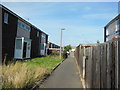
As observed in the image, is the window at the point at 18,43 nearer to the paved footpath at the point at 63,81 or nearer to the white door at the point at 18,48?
the white door at the point at 18,48

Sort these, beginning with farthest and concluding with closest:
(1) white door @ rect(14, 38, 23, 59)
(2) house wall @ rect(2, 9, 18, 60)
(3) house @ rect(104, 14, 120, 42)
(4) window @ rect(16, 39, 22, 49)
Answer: (4) window @ rect(16, 39, 22, 49) → (1) white door @ rect(14, 38, 23, 59) → (2) house wall @ rect(2, 9, 18, 60) → (3) house @ rect(104, 14, 120, 42)

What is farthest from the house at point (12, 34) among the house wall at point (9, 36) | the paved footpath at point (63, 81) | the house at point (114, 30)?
the house at point (114, 30)

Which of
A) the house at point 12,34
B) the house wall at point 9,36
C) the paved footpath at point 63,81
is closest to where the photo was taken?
the paved footpath at point 63,81

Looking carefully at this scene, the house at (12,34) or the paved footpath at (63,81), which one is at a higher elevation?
the house at (12,34)

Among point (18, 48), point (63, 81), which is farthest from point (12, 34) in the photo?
point (63, 81)

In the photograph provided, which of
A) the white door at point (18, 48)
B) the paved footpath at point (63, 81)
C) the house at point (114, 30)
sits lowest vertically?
the paved footpath at point (63, 81)

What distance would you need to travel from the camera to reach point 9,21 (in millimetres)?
17281

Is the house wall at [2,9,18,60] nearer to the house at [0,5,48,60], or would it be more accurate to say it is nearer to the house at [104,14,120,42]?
the house at [0,5,48,60]

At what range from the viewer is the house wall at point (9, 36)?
52.4 ft

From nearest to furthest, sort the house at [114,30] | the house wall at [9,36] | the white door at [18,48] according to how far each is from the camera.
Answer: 1. the house at [114,30]
2. the house wall at [9,36]
3. the white door at [18,48]

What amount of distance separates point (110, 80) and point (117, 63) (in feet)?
1.55

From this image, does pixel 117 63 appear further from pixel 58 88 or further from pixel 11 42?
pixel 11 42

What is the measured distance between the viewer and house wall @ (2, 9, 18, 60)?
15984mm

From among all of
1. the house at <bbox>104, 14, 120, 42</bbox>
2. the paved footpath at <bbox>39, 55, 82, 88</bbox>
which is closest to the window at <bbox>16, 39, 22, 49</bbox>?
the paved footpath at <bbox>39, 55, 82, 88</bbox>
